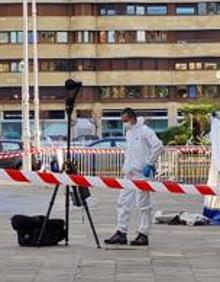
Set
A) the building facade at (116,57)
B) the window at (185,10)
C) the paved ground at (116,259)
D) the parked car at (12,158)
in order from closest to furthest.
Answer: the paved ground at (116,259) < the parked car at (12,158) < the building facade at (116,57) < the window at (185,10)

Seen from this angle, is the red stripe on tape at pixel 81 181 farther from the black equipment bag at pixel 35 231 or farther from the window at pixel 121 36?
the window at pixel 121 36

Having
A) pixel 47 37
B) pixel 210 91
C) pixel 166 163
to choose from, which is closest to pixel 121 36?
pixel 47 37

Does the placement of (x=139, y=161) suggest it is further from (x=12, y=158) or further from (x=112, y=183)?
(x=12, y=158)

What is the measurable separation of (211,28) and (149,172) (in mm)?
77734

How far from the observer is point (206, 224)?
18047 mm

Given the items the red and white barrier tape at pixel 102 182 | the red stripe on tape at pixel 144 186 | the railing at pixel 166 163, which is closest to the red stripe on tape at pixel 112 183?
the red and white barrier tape at pixel 102 182

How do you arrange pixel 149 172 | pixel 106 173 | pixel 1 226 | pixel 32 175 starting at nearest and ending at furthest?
pixel 32 175 → pixel 149 172 → pixel 1 226 → pixel 106 173

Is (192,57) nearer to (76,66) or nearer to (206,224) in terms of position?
(76,66)

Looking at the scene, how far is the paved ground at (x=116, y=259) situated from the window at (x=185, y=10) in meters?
73.2

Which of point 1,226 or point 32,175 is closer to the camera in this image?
point 32,175

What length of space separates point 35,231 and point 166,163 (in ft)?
64.3

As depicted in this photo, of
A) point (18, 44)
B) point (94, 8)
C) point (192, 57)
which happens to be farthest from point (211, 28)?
point (18, 44)

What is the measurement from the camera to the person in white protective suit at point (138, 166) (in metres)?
14.2

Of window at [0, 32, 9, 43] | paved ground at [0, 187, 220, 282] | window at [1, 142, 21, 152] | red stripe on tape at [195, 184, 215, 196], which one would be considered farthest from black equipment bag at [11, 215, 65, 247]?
window at [0, 32, 9, 43]
